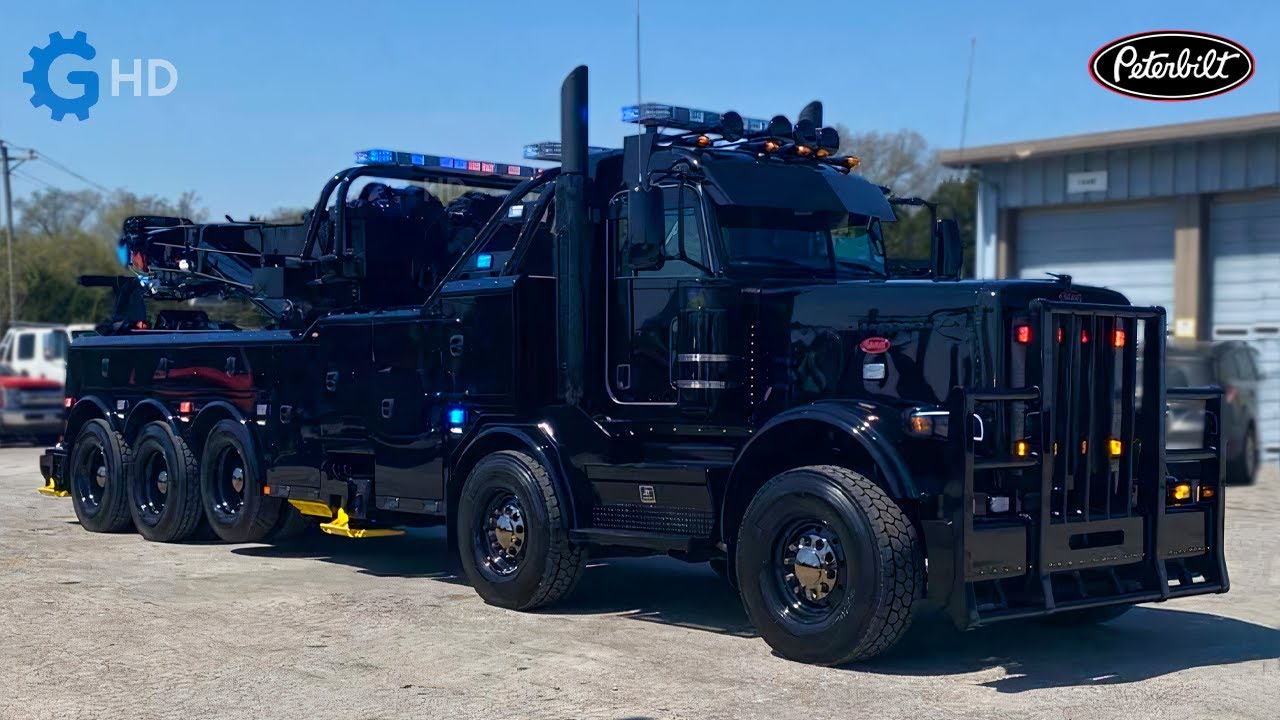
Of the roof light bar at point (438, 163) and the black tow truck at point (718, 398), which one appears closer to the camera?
the black tow truck at point (718, 398)

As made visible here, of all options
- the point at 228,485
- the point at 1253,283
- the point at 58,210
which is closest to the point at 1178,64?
the point at 1253,283

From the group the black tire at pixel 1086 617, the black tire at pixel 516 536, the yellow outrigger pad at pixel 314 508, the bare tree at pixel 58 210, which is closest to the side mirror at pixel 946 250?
the black tire at pixel 1086 617

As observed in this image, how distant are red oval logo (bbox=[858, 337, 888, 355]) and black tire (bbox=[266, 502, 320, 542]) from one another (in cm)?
615

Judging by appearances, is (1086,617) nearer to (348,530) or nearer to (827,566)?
(827,566)

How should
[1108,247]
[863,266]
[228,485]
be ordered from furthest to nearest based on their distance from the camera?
1. [1108,247]
2. [228,485]
3. [863,266]

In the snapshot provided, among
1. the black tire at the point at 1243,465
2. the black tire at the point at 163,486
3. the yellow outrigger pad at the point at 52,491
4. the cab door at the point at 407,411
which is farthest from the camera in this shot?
the black tire at the point at 1243,465

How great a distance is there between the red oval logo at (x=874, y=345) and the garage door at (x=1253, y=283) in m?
16.9

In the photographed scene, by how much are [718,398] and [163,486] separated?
6.98 meters

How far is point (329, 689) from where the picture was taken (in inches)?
294

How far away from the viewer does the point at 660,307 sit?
9.35m

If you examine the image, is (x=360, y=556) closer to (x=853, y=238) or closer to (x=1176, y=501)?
(x=853, y=238)

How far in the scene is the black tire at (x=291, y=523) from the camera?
13055mm

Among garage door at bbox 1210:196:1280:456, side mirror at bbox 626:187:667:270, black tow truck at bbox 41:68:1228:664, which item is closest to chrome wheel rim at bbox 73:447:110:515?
black tow truck at bbox 41:68:1228:664

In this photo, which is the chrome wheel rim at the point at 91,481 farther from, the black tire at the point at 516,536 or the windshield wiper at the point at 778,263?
the windshield wiper at the point at 778,263
